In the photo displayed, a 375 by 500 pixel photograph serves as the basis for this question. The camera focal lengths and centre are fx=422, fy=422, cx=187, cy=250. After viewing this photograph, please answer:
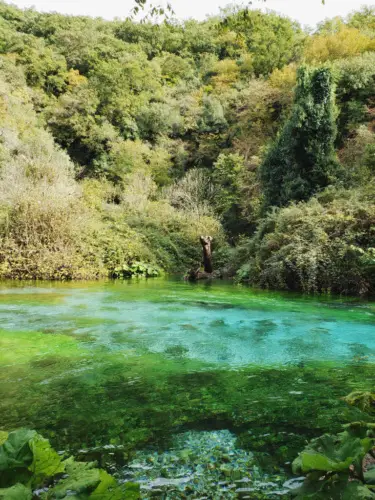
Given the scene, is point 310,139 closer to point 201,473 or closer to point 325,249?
point 325,249

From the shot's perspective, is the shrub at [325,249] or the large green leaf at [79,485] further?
the shrub at [325,249]

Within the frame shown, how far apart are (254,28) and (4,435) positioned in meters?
4.18

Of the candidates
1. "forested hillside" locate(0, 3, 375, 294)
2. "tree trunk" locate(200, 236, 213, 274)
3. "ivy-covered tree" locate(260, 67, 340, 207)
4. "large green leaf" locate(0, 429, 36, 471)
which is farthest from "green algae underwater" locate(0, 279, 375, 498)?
"ivy-covered tree" locate(260, 67, 340, 207)

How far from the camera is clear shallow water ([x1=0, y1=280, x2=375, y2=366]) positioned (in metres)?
4.77

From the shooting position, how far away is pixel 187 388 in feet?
11.3

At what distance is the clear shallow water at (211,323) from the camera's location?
477cm

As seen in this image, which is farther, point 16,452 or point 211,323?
point 211,323

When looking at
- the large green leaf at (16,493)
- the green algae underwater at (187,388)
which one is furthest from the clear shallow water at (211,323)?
the large green leaf at (16,493)

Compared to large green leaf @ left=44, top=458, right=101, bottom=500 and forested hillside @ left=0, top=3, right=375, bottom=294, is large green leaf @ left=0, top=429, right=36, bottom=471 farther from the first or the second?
forested hillside @ left=0, top=3, right=375, bottom=294

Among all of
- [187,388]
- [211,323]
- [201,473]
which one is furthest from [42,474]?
[211,323]

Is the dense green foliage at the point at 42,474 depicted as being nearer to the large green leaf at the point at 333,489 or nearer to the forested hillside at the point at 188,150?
the large green leaf at the point at 333,489

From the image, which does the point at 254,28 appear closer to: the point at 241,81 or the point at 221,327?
the point at 221,327

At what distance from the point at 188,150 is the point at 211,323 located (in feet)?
81.6

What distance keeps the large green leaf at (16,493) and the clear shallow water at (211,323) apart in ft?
10.6
